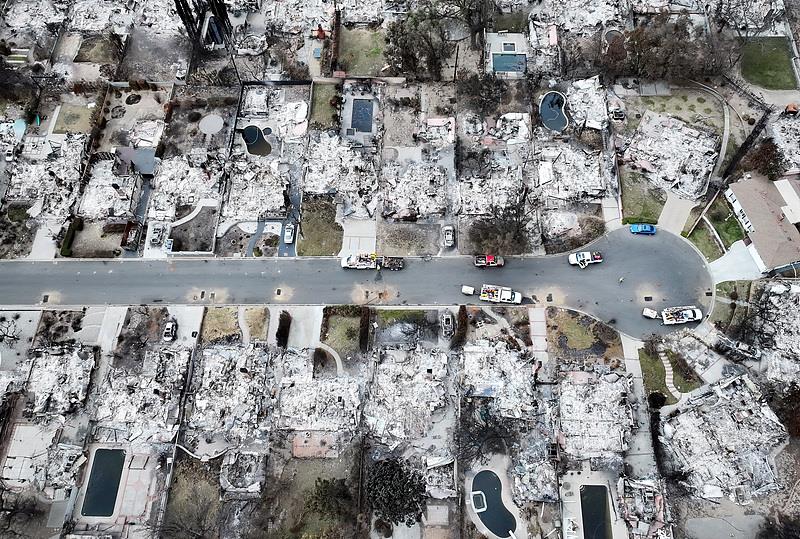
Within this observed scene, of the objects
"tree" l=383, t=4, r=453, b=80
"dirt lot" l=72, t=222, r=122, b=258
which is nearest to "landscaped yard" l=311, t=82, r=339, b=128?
"tree" l=383, t=4, r=453, b=80

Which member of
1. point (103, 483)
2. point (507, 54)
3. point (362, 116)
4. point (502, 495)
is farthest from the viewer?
point (507, 54)

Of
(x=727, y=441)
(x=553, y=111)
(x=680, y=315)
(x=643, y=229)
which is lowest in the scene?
(x=727, y=441)

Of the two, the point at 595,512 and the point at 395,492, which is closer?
the point at 395,492

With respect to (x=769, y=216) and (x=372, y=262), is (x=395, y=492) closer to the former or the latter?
(x=372, y=262)

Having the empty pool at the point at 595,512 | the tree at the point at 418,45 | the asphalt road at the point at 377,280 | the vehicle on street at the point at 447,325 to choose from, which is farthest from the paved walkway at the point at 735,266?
the tree at the point at 418,45

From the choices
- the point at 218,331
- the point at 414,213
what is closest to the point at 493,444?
the point at 414,213

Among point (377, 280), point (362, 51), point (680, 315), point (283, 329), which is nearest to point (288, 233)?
point (283, 329)

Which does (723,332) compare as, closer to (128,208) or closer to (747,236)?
(747,236)
